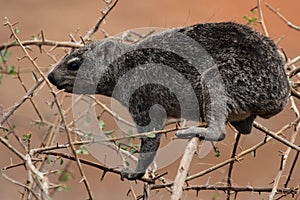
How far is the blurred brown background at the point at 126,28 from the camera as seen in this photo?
7.59 meters

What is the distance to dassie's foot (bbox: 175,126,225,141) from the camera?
3402 mm

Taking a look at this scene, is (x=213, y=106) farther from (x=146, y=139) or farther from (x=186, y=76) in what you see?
(x=146, y=139)

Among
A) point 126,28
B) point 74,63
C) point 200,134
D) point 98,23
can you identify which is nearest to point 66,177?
point 74,63

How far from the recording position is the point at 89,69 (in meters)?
3.90

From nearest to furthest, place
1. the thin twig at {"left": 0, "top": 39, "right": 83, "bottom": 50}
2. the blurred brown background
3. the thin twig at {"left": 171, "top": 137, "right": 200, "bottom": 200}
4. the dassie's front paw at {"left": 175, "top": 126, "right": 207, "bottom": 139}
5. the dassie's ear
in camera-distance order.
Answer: the thin twig at {"left": 171, "top": 137, "right": 200, "bottom": 200} < the dassie's front paw at {"left": 175, "top": 126, "right": 207, "bottom": 139} < the thin twig at {"left": 0, "top": 39, "right": 83, "bottom": 50} < the dassie's ear < the blurred brown background

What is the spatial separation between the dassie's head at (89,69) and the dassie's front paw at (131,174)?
0.48 m

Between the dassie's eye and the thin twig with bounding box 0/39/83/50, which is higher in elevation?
the thin twig with bounding box 0/39/83/50

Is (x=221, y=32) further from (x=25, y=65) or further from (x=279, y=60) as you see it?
(x=25, y=65)

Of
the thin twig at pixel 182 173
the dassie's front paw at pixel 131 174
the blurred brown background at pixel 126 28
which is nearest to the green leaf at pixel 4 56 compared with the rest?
the dassie's front paw at pixel 131 174

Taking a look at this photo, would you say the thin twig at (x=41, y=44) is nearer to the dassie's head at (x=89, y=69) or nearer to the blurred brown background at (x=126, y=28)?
the dassie's head at (x=89, y=69)

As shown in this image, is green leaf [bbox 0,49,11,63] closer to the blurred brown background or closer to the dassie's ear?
the dassie's ear

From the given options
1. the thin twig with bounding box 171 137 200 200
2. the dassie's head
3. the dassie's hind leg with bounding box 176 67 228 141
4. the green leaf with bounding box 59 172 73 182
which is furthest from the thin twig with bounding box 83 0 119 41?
the thin twig with bounding box 171 137 200 200

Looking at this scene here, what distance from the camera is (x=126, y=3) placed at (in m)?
9.40

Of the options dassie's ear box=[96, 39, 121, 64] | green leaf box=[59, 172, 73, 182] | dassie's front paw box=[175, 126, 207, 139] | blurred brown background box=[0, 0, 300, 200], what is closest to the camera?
dassie's front paw box=[175, 126, 207, 139]
